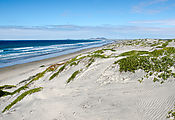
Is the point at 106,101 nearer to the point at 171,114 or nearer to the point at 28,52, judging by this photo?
the point at 171,114

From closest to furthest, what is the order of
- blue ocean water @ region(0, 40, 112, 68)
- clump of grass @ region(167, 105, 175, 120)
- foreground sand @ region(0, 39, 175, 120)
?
clump of grass @ region(167, 105, 175, 120) < foreground sand @ region(0, 39, 175, 120) < blue ocean water @ region(0, 40, 112, 68)

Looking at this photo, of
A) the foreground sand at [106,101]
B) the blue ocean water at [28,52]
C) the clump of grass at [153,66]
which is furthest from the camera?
the blue ocean water at [28,52]

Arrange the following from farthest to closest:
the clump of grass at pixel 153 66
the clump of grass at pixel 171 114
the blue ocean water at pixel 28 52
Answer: the blue ocean water at pixel 28 52 < the clump of grass at pixel 153 66 < the clump of grass at pixel 171 114

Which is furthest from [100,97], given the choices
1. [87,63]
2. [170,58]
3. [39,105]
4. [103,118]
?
[87,63]

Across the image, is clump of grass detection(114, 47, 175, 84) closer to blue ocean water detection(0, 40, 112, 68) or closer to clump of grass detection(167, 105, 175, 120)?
clump of grass detection(167, 105, 175, 120)

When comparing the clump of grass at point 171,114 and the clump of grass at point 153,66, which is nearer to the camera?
the clump of grass at point 171,114

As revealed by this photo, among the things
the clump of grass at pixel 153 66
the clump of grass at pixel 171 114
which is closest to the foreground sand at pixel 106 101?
the clump of grass at pixel 171 114

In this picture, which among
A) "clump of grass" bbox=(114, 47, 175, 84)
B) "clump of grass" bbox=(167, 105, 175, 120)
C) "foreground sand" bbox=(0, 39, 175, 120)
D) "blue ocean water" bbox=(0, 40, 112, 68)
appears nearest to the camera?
"clump of grass" bbox=(167, 105, 175, 120)

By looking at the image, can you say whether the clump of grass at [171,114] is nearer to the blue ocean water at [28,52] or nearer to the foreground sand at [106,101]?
the foreground sand at [106,101]

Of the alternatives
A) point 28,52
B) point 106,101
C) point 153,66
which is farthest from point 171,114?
point 28,52

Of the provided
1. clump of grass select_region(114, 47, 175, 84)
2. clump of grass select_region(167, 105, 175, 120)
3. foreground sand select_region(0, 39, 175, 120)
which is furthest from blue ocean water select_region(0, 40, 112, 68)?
clump of grass select_region(167, 105, 175, 120)

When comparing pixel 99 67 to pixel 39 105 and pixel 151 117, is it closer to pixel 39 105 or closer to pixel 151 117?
pixel 39 105

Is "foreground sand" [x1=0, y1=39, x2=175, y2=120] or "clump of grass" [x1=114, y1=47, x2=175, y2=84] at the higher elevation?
"clump of grass" [x1=114, y1=47, x2=175, y2=84]

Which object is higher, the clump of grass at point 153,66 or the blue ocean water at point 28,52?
the clump of grass at point 153,66
